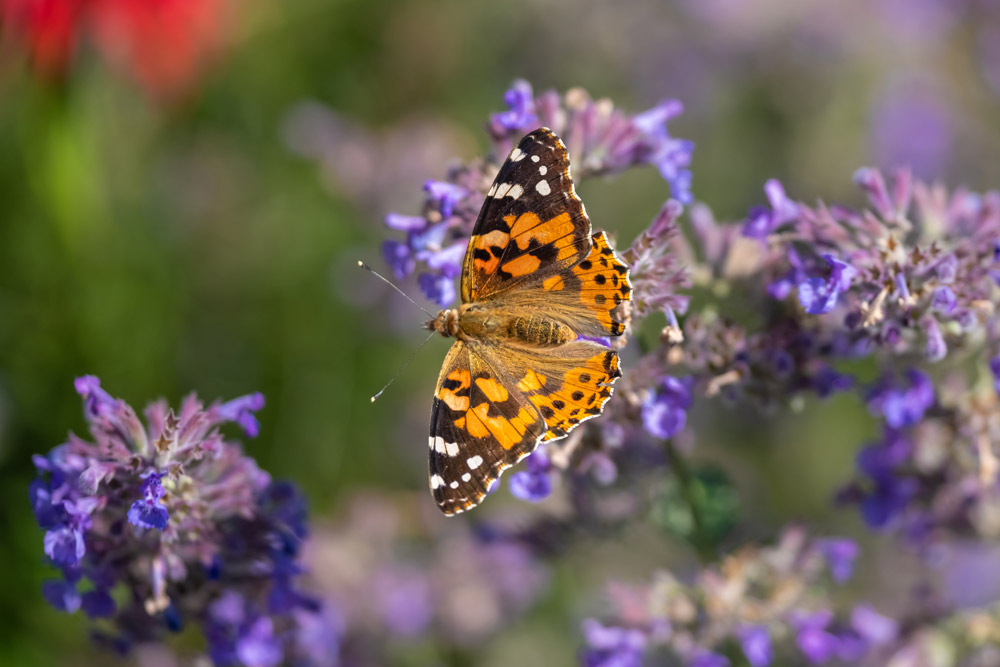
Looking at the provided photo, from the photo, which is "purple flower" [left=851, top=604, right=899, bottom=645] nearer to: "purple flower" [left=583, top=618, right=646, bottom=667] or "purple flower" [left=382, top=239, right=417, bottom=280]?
"purple flower" [left=583, top=618, right=646, bottom=667]

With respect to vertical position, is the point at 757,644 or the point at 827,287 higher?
the point at 827,287

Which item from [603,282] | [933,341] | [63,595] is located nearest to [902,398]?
[933,341]

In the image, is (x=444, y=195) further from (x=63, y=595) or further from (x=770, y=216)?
(x=63, y=595)

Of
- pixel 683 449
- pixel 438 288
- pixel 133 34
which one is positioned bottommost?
pixel 683 449

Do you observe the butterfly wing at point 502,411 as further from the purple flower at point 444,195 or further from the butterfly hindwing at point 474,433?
the purple flower at point 444,195

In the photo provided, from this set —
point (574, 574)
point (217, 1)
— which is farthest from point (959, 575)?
point (217, 1)

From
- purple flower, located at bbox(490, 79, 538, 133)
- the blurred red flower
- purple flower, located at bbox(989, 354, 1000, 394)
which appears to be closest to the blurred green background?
the blurred red flower
